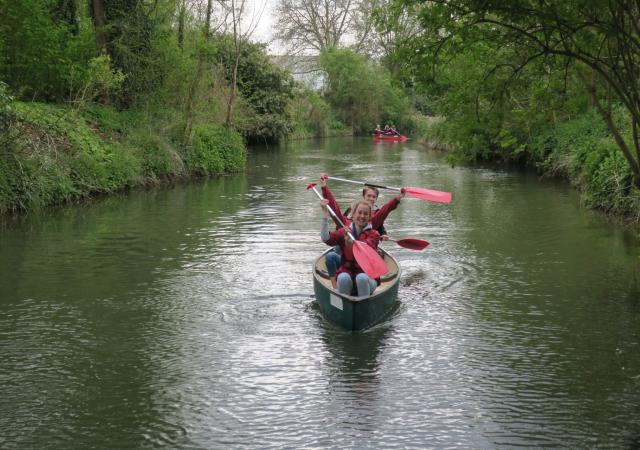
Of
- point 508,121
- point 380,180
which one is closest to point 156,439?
point 380,180

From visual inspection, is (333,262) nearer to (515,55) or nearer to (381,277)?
(381,277)

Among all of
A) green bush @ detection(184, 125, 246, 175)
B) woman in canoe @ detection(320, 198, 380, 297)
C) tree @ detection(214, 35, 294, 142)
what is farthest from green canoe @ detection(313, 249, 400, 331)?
tree @ detection(214, 35, 294, 142)

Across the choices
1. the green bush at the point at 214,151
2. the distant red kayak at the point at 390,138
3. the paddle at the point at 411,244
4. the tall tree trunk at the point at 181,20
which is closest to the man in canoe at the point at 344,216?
the paddle at the point at 411,244

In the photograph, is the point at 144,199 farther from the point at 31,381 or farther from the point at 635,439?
the point at 635,439

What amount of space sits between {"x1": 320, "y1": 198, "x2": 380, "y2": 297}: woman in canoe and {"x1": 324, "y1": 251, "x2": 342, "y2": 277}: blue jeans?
192mm

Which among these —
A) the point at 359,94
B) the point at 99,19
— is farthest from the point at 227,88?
the point at 359,94

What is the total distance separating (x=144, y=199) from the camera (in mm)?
20266

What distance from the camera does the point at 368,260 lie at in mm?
8828

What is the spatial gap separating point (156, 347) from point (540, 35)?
5.06m

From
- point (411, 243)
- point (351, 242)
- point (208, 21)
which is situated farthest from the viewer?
point (208, 21)

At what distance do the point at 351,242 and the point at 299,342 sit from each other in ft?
4.72

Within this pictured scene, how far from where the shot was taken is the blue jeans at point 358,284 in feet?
→ 28.8

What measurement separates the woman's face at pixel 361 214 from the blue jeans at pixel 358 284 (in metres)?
0.90

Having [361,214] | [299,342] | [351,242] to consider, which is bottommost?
[299,342]
